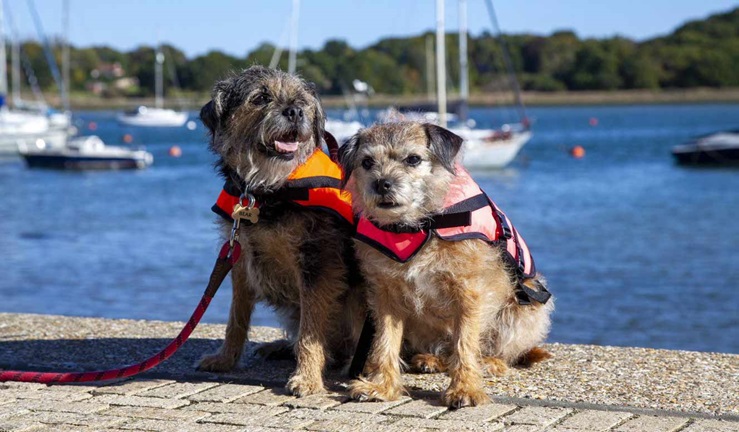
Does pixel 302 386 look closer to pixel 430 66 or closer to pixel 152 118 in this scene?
pixel 430 66

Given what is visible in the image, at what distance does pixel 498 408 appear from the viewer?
4.98 meters

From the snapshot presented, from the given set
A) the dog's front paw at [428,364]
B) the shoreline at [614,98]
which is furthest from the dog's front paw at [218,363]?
the shoreline at [614,98]

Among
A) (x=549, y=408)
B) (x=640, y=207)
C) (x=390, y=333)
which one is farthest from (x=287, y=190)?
(x=640, y=207)

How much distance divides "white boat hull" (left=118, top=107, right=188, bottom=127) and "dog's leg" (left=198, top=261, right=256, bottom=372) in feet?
269

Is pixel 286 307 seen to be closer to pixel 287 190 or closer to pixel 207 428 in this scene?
pixel 287 190

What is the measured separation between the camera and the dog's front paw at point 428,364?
5695mm

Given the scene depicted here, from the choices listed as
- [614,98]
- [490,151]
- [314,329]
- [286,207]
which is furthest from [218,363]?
[614,98]

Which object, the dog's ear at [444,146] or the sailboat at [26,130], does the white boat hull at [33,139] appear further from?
the dog's ear at [444,146]

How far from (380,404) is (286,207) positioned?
1.15m

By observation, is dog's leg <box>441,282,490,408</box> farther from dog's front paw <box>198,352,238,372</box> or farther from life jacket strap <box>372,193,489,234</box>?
dog's front paw <box>198,352,238,372</box>

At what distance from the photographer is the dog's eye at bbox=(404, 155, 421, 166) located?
16.4ft

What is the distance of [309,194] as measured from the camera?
5.41 m

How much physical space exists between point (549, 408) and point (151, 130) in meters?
93.6

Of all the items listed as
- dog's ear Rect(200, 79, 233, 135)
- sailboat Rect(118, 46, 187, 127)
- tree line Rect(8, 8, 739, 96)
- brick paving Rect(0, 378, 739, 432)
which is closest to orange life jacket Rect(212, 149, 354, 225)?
dog's ear Rect(200, 79, 233, 135)
